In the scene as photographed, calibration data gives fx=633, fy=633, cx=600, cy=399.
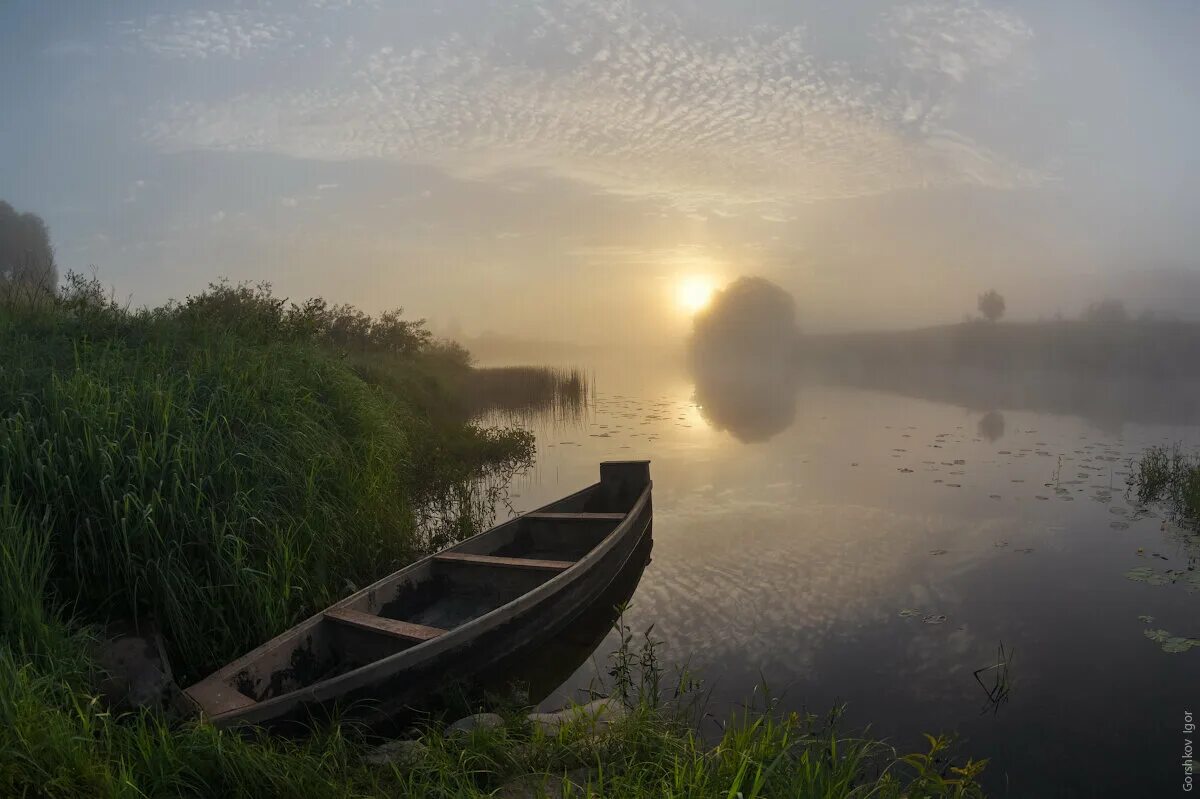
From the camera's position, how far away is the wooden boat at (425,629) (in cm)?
393

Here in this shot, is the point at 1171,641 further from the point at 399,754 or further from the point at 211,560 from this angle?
the point at 211,560

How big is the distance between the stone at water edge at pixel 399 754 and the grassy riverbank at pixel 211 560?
0.26 ft

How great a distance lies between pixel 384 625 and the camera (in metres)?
4.84

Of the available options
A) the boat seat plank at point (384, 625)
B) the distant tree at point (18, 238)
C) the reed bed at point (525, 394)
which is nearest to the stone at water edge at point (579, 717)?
the boat seat plank at point (384, 625)

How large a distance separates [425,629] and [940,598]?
564 cm

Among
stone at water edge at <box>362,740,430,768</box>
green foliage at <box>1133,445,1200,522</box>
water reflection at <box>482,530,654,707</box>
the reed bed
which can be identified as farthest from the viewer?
the reed bed

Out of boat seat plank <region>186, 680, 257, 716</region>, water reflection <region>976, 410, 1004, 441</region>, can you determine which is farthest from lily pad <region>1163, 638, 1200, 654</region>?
water reflection <region>976, 410, 1004, 441</region>

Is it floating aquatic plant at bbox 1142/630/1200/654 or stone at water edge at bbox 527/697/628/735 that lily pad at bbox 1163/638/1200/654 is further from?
stone at water edge at bbox 527/697/628/735

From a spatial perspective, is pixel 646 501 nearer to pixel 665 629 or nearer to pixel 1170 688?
pixel 665 629

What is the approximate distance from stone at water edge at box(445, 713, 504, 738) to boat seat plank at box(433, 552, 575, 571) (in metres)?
2.35

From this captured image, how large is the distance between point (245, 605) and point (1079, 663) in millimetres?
7121

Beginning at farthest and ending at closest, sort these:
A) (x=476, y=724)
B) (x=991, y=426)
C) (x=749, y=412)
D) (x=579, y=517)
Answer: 1. (x=749, y=412)
2. (x=991, y=426)
3. (x=579, y=517)
4. (x=476, y=724)

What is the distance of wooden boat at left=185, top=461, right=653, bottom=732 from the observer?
3.93 m

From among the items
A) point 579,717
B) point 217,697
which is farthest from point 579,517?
point 217,697
